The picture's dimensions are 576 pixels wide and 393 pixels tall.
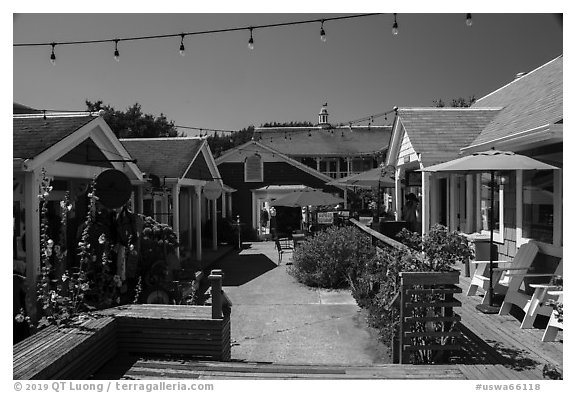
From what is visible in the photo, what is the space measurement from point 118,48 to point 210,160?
11.5 metres

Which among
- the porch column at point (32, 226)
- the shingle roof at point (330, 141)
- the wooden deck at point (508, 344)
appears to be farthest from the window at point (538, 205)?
the shingle roof at point (330, 141)

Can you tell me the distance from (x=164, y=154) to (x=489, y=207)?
30.0ft

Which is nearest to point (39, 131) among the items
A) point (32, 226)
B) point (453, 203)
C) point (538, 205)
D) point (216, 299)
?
point (32, 226)

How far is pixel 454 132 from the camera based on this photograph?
10672 mm

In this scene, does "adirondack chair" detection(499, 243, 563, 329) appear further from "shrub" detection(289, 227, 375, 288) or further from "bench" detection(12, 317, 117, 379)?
"bench" detection(12, 317, 117, 379)

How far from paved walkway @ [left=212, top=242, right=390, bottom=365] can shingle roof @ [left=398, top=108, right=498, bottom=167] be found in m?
3.66

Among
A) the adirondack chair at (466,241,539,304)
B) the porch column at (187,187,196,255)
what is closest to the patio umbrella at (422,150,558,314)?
the adirondack chair at (466,241,539,304)

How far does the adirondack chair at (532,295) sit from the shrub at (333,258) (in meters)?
3.66

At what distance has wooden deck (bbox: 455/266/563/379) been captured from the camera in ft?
13.7

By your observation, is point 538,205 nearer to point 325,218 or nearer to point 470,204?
point 470,204

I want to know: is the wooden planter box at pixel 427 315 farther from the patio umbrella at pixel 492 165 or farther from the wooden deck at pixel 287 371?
the patio umbrella at pixel 492 165

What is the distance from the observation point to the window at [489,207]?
8641 millimetres
